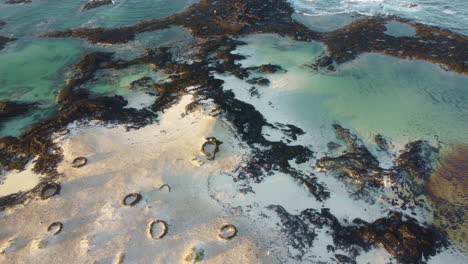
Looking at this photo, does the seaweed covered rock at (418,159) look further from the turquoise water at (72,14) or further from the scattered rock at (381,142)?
the turquoise water at (72,14)

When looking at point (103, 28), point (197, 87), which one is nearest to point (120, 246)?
point (197, 87)

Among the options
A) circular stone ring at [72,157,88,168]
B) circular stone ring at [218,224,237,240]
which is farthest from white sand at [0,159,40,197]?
circular stone ring at [218,224,237,240]

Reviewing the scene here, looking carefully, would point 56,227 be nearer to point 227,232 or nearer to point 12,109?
point 227,232

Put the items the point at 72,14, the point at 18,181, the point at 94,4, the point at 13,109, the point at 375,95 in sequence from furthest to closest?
the point at 94,4, the point at 72,14, the point at 375,95, the point at 13,109, the point at 18,181

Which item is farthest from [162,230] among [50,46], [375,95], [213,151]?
[50,46]

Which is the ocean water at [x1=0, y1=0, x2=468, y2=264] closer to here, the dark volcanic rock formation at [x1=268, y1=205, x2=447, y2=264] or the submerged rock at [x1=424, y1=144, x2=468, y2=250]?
the dark volcanic rock formation at [x1=268, y1=205, x2=447, y2=264]
